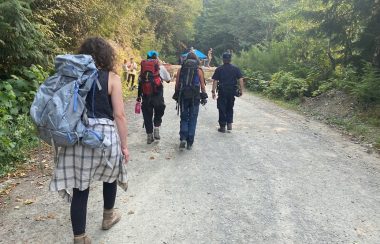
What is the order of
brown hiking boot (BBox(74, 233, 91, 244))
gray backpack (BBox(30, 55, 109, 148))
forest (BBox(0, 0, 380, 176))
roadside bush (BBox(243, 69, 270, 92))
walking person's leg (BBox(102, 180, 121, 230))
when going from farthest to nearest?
roadside bush (BBox(243, 69, 270, 92))
forest (BBox(0, 0, 380, 176))
walking person's leg (BBox(102, 180, 121, 230))
brown hiking boot (BBox(74, 233, 91, 244))
gray backpack (BBox(30, 55, 109, 148))

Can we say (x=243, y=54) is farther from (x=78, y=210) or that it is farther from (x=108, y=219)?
(x=78, y=210)

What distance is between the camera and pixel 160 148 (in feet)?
24.9

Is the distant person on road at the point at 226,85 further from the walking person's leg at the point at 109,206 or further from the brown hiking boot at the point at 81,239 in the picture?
the brown hiking boot at the point at 81,239

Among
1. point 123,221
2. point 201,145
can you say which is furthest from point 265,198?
point 201,145

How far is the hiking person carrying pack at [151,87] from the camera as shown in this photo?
736cm

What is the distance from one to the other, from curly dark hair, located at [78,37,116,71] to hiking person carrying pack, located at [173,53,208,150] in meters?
3.72

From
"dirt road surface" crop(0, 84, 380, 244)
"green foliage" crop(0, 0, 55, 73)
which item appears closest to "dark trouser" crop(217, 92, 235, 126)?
"dirt road surface" crop(0, 84, 380, 244)

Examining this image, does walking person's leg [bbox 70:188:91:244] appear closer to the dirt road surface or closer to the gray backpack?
the dirt road surface

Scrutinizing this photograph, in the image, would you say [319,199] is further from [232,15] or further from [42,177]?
[232,15]

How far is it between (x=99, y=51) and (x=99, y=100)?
0.47m

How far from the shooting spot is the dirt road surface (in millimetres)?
4195

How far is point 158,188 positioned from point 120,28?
627 inches

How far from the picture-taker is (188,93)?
24.0 ft

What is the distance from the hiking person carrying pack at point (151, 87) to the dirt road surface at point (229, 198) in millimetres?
579
